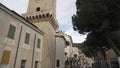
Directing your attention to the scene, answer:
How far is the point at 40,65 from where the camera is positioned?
17469 millimetres

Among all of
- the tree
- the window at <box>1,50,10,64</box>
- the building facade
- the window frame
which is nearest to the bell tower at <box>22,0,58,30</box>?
the building facade

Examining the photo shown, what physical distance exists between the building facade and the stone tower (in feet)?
5.18

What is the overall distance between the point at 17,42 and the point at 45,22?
8531 mm

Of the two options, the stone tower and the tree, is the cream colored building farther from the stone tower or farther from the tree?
the tree

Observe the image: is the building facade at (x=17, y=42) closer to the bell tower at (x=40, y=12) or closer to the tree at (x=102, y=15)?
the bell tower at (x=40, y=12)

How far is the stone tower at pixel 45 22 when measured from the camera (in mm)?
18547

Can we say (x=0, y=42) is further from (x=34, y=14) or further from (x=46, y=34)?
(x=34, y=14)

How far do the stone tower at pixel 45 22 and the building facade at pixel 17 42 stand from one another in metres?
1.58

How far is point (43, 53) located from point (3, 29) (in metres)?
8.79

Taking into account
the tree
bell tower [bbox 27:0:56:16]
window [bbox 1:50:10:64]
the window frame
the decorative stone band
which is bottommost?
window [bbox 1:50:10:64]

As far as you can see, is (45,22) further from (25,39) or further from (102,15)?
(102,15)

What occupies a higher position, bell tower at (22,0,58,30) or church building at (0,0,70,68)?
bell tower at (22,0,58,30)

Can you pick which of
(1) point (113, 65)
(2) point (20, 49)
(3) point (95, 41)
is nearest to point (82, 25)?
(3) point (95, 41)

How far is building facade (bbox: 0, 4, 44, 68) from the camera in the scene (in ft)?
35.8
